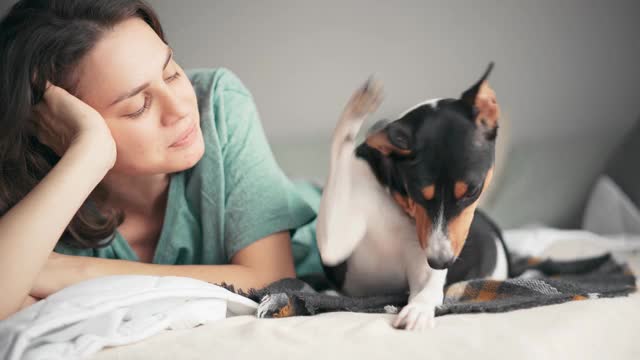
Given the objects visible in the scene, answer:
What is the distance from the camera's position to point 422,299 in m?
0.97

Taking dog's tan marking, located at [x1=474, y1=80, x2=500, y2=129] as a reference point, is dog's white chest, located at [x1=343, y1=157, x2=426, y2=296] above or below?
below

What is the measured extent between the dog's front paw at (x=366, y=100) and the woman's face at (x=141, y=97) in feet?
1.10

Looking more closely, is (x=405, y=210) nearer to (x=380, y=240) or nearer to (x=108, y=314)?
(x=380, y=240)

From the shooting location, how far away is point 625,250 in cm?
148

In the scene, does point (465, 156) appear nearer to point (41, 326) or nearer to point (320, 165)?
point (41, 326)

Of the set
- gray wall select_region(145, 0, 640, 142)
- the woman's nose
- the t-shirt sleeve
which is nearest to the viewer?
the woman's nose

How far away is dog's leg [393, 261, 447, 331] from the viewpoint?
91cm

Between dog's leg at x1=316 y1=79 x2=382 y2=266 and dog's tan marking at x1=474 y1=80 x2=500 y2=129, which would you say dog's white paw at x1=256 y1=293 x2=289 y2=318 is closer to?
dog's leg at x1=316 y1=79 x2=382 y2=266

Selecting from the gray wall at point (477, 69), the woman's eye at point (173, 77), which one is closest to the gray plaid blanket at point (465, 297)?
the woman's eye at point (173, 77)

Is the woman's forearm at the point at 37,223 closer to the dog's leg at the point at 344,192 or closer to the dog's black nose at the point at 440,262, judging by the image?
the dog's leg at the point at 344,192

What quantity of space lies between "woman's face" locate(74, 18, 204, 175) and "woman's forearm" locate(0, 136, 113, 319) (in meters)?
0.11

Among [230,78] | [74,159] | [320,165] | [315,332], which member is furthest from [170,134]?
[320,165]

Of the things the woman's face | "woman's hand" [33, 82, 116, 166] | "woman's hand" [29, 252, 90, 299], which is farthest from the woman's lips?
"woman's hand" [29, 252, 90, 299]

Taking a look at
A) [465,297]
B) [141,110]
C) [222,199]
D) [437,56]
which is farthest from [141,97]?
[437,56]
